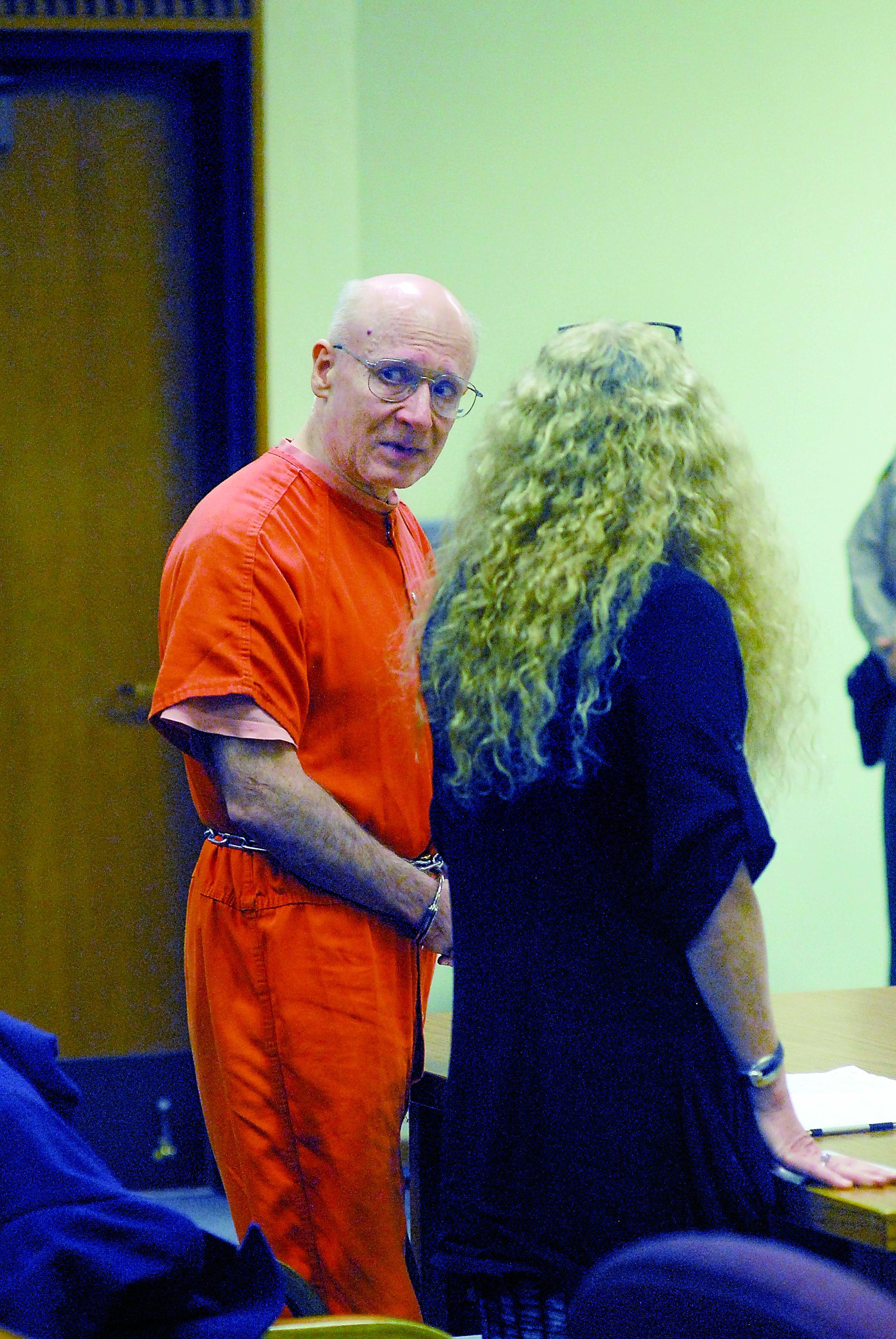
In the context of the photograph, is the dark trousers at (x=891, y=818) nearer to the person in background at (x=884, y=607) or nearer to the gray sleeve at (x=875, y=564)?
the person in background at (x=884, y=607)

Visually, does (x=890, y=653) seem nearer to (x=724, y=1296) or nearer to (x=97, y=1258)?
(x=97, y=1258)

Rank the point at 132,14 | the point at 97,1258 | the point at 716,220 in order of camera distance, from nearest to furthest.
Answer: the point at 97,1258 → the point at 132,14 → the point at 716,220

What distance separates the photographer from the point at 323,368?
1.81 meters

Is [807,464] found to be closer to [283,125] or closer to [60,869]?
[283,125]

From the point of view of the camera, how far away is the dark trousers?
317cm

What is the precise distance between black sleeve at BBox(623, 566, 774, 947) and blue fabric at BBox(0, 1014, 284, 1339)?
1.38 ft

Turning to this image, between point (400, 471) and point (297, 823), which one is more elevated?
point (400, 471)

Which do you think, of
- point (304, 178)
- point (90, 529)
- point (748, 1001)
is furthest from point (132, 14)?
point (748, 1001)

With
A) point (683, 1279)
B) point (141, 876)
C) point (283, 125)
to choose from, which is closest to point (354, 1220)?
point (683, 1279)

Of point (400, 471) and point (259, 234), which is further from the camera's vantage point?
point (259, 234)

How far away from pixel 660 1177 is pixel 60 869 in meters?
2.32

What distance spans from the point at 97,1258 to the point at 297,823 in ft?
1.97

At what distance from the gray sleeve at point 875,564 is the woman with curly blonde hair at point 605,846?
6.70 feet

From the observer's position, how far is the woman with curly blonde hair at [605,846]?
4.04ft
